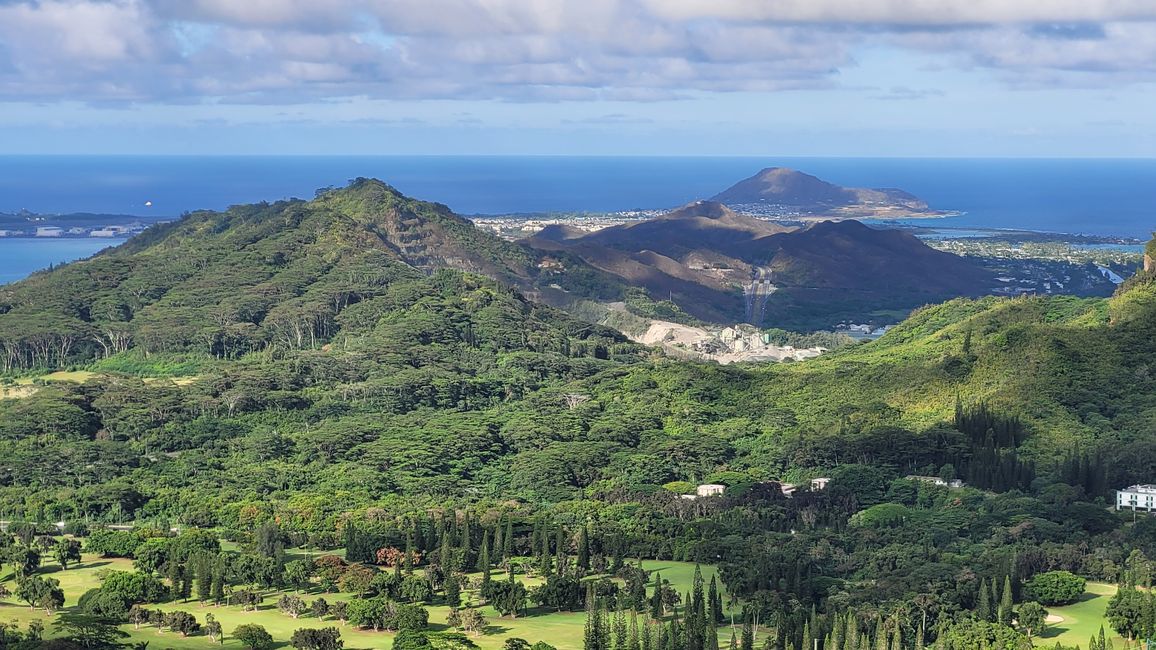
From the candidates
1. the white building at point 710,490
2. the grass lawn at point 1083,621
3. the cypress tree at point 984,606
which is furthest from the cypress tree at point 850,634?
the white building at point 710,490

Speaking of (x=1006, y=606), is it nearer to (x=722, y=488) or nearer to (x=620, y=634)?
(x=620, y=634)

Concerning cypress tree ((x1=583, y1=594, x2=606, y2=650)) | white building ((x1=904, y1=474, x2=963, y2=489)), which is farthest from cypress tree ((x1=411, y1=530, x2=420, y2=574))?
white building ((x1=904, y1=474, x2=963, y2=489))

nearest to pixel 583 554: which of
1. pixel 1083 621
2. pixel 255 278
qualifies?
pixel 1083 621

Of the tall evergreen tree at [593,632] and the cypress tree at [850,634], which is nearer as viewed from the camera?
the cypress tree at [850,634]

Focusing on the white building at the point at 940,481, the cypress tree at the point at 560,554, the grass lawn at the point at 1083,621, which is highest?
the white building at the point at 940,481

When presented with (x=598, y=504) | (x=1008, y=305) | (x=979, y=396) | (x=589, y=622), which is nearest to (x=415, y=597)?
(x=589, y=622)

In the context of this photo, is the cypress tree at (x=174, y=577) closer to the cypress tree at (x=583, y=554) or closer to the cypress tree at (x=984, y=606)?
the cypress tree at (x=583, y=554)

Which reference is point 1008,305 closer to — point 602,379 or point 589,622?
point 602,379
